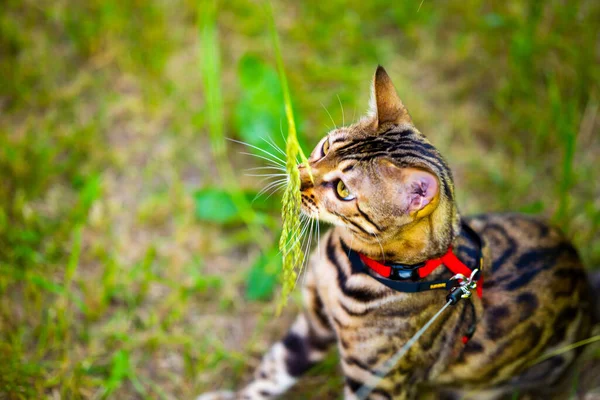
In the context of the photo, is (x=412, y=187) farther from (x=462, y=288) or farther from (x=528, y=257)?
(x=528, y=257)

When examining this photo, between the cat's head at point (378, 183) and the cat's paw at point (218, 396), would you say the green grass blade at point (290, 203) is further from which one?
the cat's paw at point (218, 396)

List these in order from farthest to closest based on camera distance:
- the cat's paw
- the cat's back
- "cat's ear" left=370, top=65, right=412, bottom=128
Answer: the cat's paw → the cat's back → "cat's ear" left=370, top=65, right=412, bottom=128

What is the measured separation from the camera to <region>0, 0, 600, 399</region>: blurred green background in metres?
2.04

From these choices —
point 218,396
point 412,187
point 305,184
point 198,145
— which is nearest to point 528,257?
point 412,187

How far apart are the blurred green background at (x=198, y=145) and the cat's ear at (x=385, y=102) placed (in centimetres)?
61

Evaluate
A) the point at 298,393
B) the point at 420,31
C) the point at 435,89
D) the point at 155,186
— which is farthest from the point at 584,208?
the point at 155,186

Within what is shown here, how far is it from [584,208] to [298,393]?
1.64 meters

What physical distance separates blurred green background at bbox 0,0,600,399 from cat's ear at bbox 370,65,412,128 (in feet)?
2.00

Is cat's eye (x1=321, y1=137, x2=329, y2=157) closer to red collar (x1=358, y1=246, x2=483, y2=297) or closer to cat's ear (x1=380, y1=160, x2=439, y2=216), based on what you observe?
cat's ear (x1=380, y1=160, x2=439, y2=216)

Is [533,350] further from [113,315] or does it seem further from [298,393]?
[113,315]

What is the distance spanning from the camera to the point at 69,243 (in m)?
2.24

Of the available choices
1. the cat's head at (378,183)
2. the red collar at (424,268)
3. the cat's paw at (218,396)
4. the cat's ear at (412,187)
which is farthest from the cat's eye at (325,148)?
the cat's paw at (218,396)

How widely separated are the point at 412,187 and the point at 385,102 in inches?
13.3

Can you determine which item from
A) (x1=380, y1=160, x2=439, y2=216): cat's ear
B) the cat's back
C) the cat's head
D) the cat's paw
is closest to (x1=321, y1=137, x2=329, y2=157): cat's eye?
the cat's head
